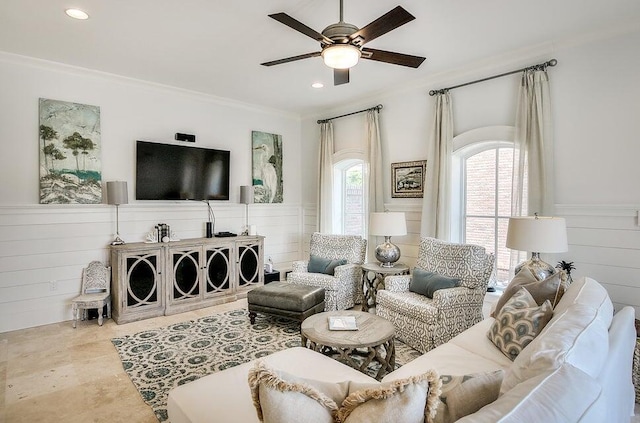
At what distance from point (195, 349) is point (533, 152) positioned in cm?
385

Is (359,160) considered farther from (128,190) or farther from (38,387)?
(38,387)

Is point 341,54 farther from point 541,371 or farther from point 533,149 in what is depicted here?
point 533,149

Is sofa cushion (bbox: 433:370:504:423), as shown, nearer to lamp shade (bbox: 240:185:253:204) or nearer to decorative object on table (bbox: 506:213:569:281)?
decorative object on table (bbox: 506:213:569:281)

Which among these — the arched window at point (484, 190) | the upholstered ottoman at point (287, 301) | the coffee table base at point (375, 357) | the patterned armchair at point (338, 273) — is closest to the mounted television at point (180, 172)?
the patterned armchair at point (338, 273)

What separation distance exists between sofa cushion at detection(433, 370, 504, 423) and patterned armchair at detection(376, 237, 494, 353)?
1.99m

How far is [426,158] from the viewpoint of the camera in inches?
180

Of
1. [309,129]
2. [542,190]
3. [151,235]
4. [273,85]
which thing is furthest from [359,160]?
[151,235]

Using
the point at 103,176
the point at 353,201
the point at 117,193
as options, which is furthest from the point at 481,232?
the point at 103,176

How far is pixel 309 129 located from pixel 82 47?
139 inches

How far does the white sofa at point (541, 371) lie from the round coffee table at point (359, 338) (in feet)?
1.08

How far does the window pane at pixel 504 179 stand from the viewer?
13.1 feet

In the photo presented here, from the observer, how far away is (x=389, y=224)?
425 centimetres

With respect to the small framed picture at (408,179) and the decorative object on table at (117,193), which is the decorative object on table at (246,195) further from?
the small framed picture at (408,179)

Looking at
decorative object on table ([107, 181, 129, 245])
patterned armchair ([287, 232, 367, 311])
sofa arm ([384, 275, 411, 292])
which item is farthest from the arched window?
decorative object on table ([107, 181, 129, 245])
